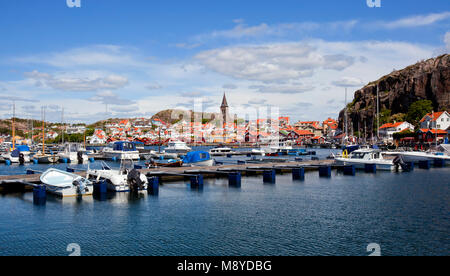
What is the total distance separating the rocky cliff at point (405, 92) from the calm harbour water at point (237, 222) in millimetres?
103964

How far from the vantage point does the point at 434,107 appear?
133250mm

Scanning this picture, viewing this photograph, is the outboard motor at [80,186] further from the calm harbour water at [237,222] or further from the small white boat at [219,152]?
the small white boat at [219,152]

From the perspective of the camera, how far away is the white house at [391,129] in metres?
128

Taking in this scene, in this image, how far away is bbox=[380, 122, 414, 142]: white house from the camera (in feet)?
421

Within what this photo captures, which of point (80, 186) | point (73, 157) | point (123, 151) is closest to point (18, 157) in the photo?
point (73, 157)

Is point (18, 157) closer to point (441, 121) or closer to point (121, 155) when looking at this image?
point (121, 155)

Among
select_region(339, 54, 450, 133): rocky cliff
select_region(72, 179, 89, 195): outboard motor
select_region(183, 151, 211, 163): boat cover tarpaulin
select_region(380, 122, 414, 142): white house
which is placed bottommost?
select_region(72, 179, 89, 195): outboard motor

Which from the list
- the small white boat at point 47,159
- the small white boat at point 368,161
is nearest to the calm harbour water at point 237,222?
the small white boat at point 368,161

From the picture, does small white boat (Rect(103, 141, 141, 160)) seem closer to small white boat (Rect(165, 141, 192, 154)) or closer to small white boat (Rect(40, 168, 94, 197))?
small white boat (Rect(165, 141, 192, 154))

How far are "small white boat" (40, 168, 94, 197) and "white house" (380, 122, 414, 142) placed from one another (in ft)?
376

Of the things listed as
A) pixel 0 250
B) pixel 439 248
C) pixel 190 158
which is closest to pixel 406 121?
pixel 190 158

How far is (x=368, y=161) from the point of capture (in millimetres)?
52562

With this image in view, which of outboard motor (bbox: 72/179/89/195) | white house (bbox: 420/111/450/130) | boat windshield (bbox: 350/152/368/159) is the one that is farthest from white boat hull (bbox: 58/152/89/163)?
white house (bbox: 420/111/450/130)

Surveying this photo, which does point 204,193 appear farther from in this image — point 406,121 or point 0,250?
point 406,121
